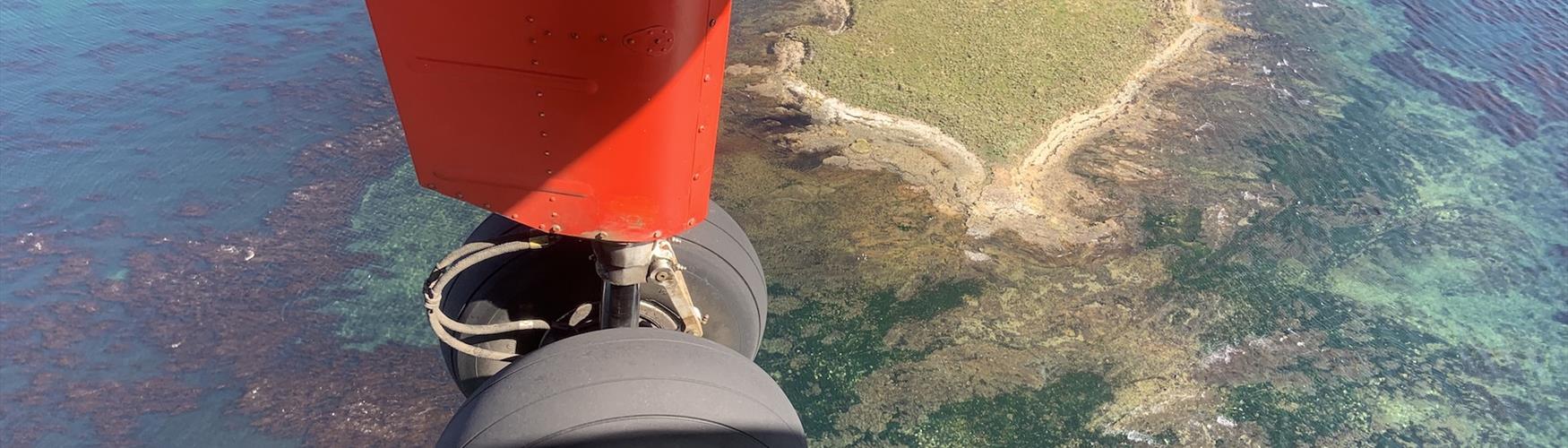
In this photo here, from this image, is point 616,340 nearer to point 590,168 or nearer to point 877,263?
point 590,168

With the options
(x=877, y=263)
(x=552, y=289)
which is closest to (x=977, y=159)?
(x=877, y=263)

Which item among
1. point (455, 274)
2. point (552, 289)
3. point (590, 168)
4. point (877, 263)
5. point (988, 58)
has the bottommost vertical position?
point (877, 263)

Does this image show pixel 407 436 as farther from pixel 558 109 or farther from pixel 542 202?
pixel 558 109

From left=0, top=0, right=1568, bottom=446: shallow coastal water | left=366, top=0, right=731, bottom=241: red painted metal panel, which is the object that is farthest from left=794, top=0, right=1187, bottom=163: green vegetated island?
Answer: left=366, top=0, right=731, bottom=241: red painted metal panel

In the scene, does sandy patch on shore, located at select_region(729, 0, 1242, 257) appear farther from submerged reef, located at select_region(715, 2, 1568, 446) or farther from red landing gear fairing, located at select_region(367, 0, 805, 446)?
red landing gear fairing, located at select_region(367, 0, 805, 446)

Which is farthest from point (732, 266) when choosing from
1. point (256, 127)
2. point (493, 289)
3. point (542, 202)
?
point (256, 127)
